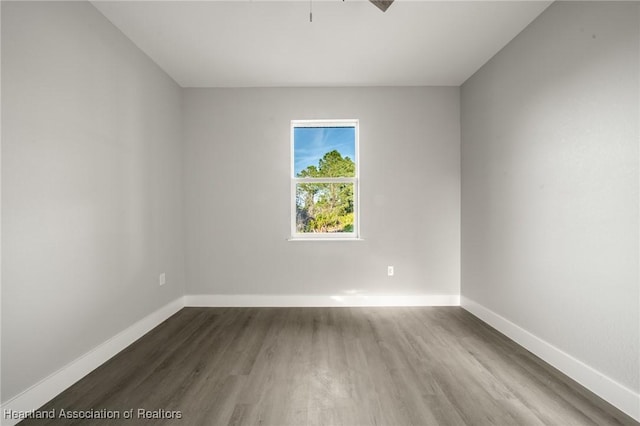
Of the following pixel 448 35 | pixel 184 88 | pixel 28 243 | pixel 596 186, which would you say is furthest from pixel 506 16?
pixel 28 243

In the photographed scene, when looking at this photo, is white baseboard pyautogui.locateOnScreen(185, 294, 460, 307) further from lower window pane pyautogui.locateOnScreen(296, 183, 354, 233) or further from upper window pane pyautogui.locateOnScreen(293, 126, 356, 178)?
upper window pane pyautogui.locateOnScreen(293, 126, 356, 178)

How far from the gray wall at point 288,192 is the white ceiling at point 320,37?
0.29 meters

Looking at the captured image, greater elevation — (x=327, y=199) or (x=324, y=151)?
(x=324, y=151)

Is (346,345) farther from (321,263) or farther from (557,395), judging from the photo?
(557,395)

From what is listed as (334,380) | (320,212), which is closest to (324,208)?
(320,212)

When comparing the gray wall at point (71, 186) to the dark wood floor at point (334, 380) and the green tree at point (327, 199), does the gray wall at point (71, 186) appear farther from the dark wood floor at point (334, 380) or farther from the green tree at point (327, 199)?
the green tree at point (327, 199)

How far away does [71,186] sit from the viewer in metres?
1.97

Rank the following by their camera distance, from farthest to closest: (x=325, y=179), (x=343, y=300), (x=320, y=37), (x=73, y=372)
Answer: (x=325, y=179) < (x=343, y=300) < (x=320, y=37) < (x=73, y=372)

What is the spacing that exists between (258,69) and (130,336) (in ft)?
9.63

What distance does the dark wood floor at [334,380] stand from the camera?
5.35 feet

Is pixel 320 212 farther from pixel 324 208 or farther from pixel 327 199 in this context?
pixel 327 199

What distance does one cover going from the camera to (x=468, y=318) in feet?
10.3

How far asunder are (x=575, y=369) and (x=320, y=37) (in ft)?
10.6

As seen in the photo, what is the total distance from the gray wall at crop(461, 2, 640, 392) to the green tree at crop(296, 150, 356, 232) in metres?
1.56
